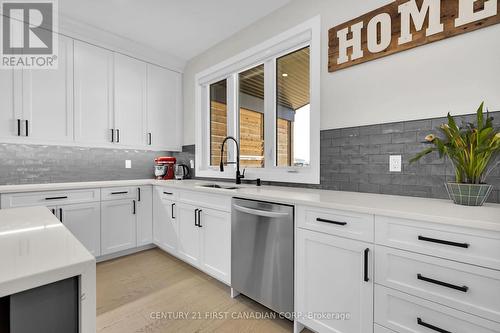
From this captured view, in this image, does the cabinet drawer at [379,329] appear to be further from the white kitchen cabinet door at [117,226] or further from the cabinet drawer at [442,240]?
the white kitchen cabinet door at [117,226]

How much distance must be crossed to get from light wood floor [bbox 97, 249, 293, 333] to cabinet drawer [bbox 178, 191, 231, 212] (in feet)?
2.44

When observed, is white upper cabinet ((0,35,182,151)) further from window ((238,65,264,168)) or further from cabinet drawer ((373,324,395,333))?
cabinet drawer ((373,324,395,333))

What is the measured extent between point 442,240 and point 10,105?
3.60m

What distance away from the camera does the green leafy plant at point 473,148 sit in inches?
49.8

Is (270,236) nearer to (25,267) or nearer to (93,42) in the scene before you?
(25,267)

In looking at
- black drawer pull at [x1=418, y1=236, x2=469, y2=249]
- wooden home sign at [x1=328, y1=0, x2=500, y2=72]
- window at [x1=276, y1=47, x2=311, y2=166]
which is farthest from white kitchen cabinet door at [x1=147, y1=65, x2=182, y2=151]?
black drawer pull at [x1=418, y1=236, x2=469, y2=249]

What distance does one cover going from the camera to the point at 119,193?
2912 millimetres

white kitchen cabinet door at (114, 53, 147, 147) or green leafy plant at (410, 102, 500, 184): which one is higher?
white kitchen cabinet door at (114, 53, 147, 147)

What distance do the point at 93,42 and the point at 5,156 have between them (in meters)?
1.57

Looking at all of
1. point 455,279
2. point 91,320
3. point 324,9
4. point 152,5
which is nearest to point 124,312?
point 91,320

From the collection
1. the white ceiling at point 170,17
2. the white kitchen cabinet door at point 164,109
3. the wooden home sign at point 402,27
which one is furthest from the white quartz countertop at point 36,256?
the white kitchen cabinet door at point 164,109

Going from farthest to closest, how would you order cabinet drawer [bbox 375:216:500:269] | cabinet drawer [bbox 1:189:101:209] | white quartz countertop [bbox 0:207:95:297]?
cabinet drawer [bbox 1:189:101:209]
cabinet drawer [bbox 375:216:500:269]
white quartz countertop [bbox 0:207:95:297]

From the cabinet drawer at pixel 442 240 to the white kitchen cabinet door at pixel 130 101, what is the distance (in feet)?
10.2

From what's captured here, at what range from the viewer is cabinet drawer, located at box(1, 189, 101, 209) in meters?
2.26
